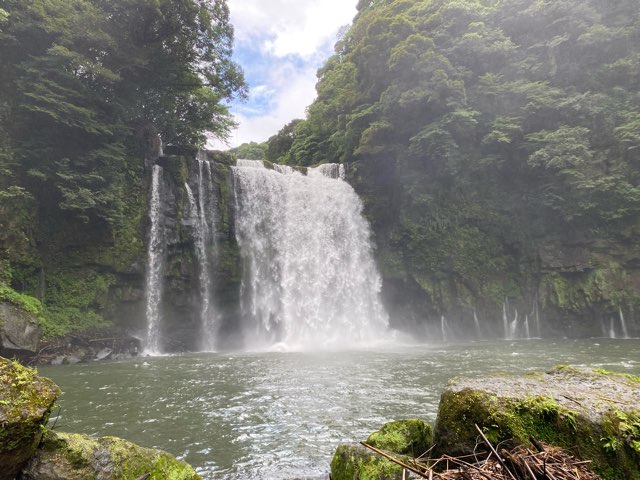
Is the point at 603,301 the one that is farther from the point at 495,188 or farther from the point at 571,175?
the point at 495,188

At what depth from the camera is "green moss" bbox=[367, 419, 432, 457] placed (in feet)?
14.7

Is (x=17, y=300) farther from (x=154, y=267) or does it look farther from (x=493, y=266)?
(x=493, y=266)

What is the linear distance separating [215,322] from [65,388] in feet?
33.9

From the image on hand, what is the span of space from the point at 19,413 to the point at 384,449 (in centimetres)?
375

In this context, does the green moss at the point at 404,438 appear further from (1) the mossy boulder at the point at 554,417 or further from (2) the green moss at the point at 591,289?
(2) the green moss at the point at 591,289

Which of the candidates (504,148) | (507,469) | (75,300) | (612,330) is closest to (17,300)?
(75,300)

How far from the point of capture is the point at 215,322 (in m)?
20.0

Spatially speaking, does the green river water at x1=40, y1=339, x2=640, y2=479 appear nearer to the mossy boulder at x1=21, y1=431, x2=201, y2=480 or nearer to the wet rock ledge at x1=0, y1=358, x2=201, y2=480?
the mossy boulder at x1=21, y1=431, x2=201, y2=480

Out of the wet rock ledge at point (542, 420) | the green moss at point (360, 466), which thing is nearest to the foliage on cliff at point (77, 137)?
the green moss at point (360, 466)

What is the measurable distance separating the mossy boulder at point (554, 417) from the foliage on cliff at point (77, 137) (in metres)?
17.1

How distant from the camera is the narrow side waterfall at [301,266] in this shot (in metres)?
20.2

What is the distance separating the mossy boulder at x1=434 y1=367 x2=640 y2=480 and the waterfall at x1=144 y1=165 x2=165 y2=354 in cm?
1720

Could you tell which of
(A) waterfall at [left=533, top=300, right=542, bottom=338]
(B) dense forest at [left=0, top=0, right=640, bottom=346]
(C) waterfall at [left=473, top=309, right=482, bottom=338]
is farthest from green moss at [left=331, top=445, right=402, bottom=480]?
(A) waterfall at [left=533, top=300, right=542, bottom=338]

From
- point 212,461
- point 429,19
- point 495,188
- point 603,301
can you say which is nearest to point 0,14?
point 212,461
